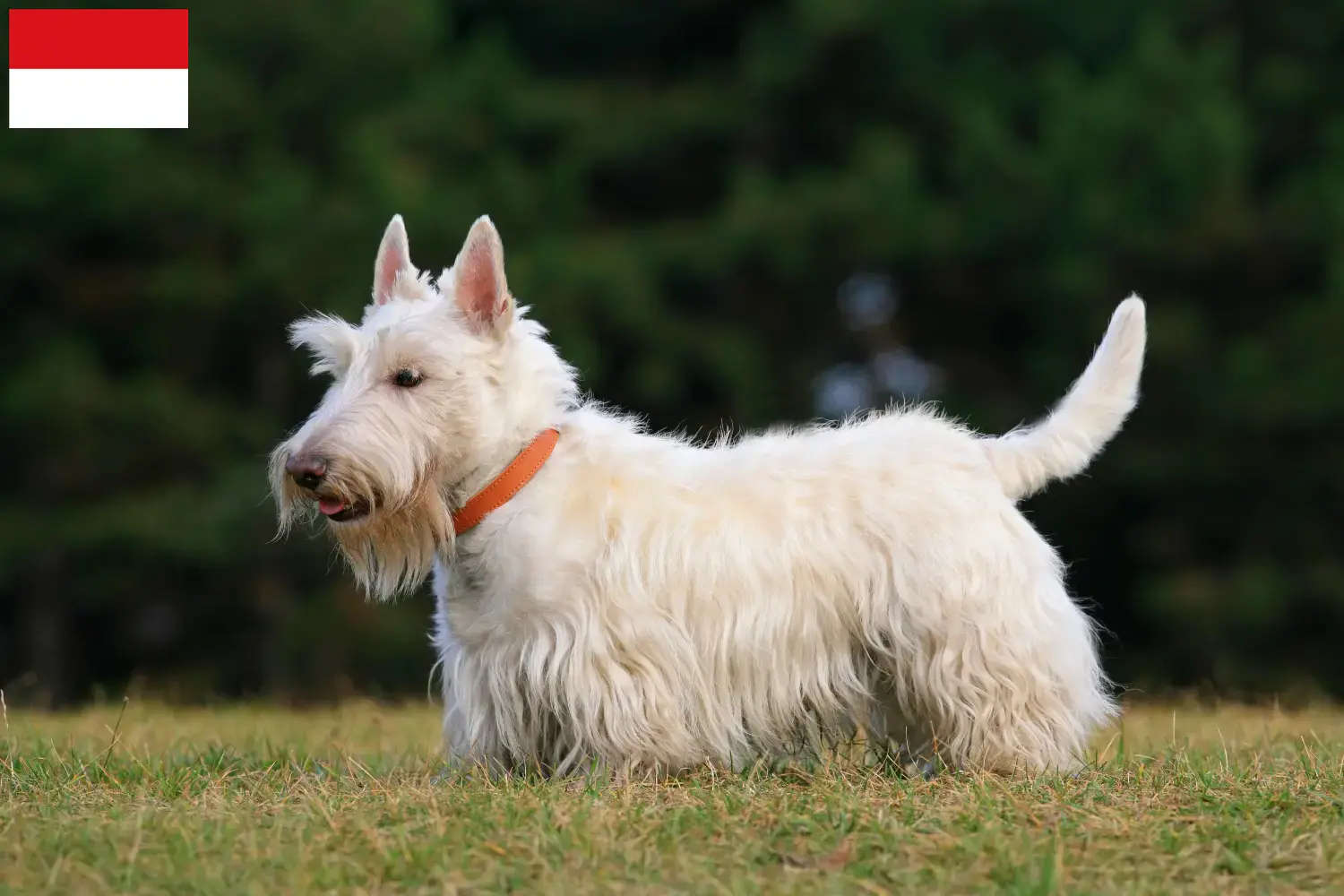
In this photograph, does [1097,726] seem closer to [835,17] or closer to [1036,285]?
[1036,285]

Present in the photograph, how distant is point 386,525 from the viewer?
16.3 ft

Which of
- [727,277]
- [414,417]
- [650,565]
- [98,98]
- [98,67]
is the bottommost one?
[650,565]

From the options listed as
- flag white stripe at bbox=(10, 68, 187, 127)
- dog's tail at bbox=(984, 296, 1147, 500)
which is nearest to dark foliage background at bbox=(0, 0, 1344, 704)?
flag white stripe at bbox=(10, 68, 187, 127)

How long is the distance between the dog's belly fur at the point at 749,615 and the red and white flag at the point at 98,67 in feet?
26.5

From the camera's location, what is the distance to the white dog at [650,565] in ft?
16.3

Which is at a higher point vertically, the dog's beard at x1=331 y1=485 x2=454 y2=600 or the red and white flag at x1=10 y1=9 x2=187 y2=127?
the red and white flag at x1=10 y1=9 x2=187 y2=127

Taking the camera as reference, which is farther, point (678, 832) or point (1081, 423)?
point (1081, 423)

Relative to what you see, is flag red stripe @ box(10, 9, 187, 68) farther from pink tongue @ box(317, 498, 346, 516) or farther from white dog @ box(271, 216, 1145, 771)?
pink tongue @ box(317, 498, 346, 516)

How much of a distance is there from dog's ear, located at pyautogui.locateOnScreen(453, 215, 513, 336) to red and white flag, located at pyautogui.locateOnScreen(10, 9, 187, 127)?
765 centimetres

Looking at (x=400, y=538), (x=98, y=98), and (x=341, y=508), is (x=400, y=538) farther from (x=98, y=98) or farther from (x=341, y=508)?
(x=98, y=98)

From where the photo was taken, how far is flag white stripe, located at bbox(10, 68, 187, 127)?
1205 cm

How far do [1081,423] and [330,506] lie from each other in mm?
2638

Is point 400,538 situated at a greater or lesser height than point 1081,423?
lesser

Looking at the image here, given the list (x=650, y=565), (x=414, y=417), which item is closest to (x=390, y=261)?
(x=414, y=417)
